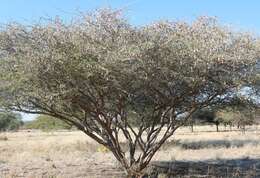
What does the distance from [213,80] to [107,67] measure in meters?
3.13

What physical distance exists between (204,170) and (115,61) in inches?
451

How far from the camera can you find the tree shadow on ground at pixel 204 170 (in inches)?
789

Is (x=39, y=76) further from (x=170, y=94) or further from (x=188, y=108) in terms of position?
(x=188, y=108)

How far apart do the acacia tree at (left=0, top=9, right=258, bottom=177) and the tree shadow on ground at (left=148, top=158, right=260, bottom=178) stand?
5475mm

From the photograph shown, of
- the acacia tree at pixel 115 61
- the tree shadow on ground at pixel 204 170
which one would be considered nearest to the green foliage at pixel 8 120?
the acacia tree at pixel 115 61

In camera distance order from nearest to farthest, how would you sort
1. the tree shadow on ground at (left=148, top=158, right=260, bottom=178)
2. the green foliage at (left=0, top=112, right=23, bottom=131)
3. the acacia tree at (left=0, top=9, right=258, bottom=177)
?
the acacia tree at (left=0, top=9, right=258, bottom=177)
the green foliage at (left=0, top=112, right=23, bottom=131)
the tree shadow on ground at (left=148, top=158, right=260, bottom=178)

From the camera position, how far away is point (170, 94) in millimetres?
15195

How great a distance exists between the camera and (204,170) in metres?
22.6

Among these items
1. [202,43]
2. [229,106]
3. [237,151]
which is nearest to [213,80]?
[202,43]

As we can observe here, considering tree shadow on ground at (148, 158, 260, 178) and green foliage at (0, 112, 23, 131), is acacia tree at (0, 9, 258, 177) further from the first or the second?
tree shadow on ground at (148, 158, 260, 178)

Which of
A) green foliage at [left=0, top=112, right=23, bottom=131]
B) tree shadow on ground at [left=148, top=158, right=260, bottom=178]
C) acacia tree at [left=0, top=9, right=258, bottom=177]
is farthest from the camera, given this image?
tree shadow on ground at [left=148, top=158, right=260, bottom=178]

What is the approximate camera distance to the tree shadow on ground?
20.0m

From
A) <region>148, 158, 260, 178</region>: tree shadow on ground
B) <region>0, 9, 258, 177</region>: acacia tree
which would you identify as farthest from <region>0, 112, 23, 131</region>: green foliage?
<region>148, 158, 260, 178</region>: tree shadow on ground

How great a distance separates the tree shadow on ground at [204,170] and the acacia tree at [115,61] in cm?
547
